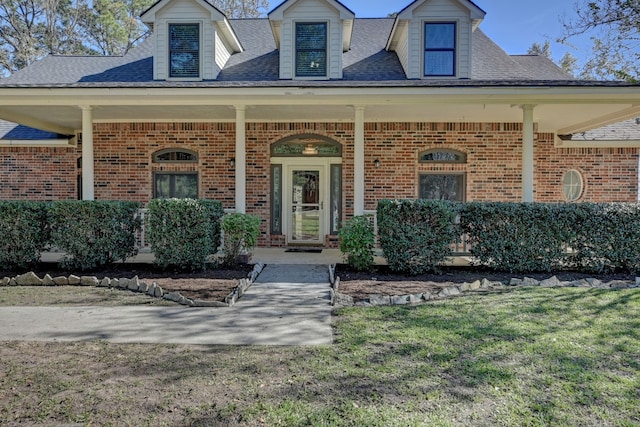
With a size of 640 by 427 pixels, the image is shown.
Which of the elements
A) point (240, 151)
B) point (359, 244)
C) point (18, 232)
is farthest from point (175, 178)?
point (359, 244)

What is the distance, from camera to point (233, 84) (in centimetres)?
745

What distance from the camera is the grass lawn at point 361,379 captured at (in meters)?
2.54

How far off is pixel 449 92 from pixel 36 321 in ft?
22.8

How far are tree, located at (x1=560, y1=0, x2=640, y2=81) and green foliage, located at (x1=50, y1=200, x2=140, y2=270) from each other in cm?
834

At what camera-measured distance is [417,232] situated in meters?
6.93

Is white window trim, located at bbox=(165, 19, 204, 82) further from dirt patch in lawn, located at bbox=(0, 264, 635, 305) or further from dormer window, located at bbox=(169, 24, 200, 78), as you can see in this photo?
dirt patch in lawn, located at bbox=(0, 264, 635, 305)

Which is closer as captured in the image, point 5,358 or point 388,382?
point 388,382

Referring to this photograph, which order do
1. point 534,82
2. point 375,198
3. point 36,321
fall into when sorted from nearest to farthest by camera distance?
point 36,321 < point 534,82 < point 375,198

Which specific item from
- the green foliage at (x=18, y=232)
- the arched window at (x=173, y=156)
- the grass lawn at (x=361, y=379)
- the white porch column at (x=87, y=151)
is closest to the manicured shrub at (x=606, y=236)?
the grass lawn at (x=361, y=379)

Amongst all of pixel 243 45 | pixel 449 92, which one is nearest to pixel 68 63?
pixel 243 45

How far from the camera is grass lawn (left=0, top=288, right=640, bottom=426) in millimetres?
2539

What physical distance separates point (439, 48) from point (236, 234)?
19.1 feet

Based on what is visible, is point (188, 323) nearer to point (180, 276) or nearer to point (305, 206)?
point (180, 276)

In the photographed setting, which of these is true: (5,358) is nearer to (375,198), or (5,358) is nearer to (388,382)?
(388,382)
